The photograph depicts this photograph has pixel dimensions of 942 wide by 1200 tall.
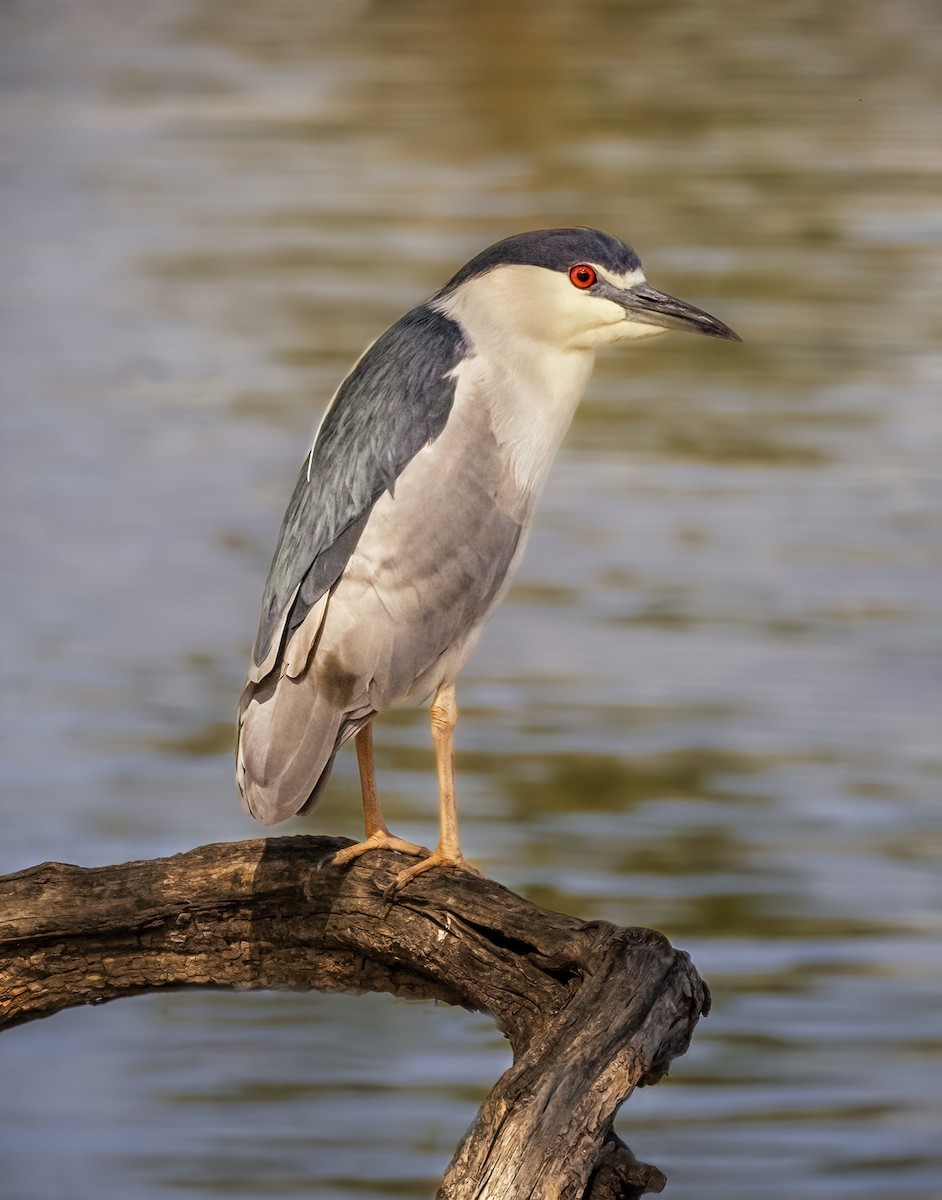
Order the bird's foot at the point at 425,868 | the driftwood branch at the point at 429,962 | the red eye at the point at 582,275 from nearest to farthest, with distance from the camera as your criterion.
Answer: the driftwood branch at the point at 429,962
the bird's foot at the point at 425,868
the red eye at the point at 582,275

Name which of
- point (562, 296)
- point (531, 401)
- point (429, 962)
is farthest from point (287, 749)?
point (562, 296)

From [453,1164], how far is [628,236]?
4.79 metres

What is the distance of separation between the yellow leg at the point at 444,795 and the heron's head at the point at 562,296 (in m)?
0.40

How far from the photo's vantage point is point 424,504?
190 centimetres

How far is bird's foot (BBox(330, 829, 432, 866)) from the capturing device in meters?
1.87

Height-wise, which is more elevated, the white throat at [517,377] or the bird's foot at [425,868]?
the white throat at [517,377]

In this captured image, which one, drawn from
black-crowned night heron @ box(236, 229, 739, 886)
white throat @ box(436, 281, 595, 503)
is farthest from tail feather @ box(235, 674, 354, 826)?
white throat @ box(436, 281, 595, 503)

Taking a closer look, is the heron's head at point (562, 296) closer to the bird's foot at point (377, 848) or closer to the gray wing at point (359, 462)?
the gray wing at point (359, 462)

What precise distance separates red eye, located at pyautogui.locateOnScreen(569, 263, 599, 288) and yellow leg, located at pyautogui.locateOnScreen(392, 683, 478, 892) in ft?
1.51

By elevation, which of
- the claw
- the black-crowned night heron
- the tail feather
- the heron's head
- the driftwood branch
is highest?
the heron's head

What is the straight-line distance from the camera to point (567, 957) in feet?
5.48

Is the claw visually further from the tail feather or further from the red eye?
the red eye

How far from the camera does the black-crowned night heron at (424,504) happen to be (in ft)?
6.14

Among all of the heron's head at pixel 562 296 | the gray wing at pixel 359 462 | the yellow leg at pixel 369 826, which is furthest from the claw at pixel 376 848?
the heron's head at pixel 562 296
